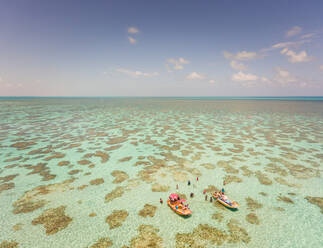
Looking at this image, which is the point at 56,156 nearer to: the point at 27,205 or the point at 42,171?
the point at 42,171

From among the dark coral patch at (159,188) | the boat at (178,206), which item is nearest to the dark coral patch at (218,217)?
the boat at (178,206)

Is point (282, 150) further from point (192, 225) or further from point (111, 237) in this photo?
point (111, 237)

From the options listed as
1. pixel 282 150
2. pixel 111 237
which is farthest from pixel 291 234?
pixel 282 150

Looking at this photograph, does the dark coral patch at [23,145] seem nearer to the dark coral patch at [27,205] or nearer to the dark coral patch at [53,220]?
the dark coral patch at [27,205]

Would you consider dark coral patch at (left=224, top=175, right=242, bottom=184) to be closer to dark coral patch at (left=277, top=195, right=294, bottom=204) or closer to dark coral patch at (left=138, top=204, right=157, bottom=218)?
dark coral patch at (left=277, top=195, right=294, bottom=204)

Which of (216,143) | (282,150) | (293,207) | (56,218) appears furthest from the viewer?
(216,143)

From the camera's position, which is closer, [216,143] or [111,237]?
[111,237]

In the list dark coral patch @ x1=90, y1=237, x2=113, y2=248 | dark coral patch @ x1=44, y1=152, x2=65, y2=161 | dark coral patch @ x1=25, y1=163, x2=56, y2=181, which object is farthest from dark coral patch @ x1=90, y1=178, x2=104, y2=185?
dark coral patch @ x1=44, y1=152, x2=65, y2=161
